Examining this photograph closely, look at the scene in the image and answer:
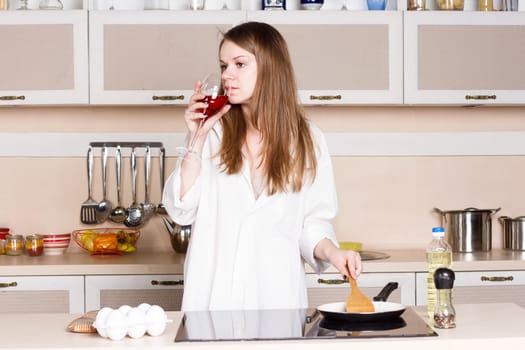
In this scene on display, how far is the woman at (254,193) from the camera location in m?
2.44

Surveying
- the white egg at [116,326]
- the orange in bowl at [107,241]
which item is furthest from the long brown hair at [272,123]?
the orange in bowl at [107,241]

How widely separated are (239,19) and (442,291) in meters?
2.12

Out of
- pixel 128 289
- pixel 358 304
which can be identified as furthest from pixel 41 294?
pixel 358 304

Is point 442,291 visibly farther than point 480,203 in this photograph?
No

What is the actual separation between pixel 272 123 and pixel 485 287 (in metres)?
1.56

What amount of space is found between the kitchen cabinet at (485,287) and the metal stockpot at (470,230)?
333mm

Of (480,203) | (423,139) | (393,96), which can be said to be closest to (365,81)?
(393,96)

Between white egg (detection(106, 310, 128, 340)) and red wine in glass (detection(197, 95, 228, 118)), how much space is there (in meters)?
0.64

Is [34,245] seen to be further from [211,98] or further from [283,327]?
[283,327]

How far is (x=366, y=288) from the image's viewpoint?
357 cm

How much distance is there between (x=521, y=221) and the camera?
13.3 ft

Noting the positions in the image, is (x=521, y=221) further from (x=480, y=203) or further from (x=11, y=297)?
(x=11, y=297)

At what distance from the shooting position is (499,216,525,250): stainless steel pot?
405 cm

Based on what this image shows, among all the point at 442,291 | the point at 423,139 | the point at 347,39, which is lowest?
the point at 442,291
